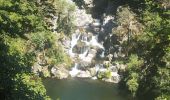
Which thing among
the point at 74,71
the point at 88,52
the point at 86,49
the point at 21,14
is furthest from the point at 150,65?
the point at 86,49

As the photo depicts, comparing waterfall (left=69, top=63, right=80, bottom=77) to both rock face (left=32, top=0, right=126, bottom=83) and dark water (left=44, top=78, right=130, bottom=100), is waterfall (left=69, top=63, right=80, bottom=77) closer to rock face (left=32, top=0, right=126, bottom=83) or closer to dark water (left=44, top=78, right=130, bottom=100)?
rock face (left=32, top=0, right=126, bottom=83)

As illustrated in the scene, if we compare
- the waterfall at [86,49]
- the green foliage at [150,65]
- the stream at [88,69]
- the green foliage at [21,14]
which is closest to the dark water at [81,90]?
the stream at [88,69]

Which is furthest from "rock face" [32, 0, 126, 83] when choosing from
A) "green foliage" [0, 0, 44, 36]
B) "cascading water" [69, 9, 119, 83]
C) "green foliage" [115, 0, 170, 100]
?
"green foliage" [0, 0, 44, 36]

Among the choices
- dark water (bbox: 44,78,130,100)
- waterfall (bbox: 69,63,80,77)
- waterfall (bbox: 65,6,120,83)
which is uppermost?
waterfall (bbox: 65,6,120,83)

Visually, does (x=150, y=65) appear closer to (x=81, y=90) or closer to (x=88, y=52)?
(x=81, y=90)

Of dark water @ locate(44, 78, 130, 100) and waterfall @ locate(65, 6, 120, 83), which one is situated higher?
waterfall @ locate(65, 6, 120, 83)

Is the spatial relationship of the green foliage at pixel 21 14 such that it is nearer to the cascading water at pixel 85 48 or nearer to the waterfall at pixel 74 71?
the waterfall at pixel 74 71

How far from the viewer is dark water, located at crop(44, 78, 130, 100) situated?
50.4 metres

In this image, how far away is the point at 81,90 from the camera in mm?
55062

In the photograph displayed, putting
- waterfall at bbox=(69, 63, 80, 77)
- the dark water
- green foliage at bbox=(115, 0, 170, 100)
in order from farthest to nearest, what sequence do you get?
waterfall at bbox=(69, 63, 80, 77), the dark water, green foliage at bbox=(115, 0, 170, 100)

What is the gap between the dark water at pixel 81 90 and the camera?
50438mm

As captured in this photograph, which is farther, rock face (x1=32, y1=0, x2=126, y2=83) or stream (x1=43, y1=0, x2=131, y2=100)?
rock face (x1=32, y1=0, x2=126, y2=83)

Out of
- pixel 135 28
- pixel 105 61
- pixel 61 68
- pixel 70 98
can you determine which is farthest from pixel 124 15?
pixel 70 98

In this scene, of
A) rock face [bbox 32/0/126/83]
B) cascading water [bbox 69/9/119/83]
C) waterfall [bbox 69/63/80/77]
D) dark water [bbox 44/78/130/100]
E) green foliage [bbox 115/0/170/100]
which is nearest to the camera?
green foliage [bbox 115/0/170/100]
